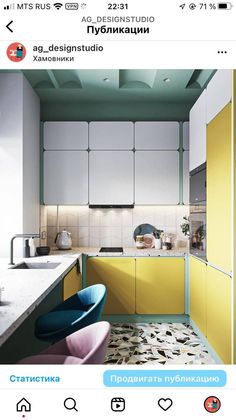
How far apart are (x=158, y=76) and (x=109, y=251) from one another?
1712 millimetres

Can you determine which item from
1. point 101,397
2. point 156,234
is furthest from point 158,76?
point 101,397

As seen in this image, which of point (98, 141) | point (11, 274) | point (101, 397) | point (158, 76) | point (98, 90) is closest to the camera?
point (101, 397)

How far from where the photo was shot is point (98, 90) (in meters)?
2.87

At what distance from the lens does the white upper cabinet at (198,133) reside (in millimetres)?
2262

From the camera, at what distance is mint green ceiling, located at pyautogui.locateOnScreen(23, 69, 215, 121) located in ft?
8.45

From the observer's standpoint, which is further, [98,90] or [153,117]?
[153,117]

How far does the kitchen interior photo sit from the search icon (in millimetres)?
1013

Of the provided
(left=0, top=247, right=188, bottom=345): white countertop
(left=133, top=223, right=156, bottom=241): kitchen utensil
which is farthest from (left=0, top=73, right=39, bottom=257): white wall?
(left=133, top=223, right=156, bottom=241): kitchen utensil

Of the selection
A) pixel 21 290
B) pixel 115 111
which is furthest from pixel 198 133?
pixel 21 290

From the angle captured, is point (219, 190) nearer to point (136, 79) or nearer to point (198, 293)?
point (198, 293)

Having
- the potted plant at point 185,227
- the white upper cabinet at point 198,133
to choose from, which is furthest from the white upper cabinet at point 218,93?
the potted plant at point 185,227
